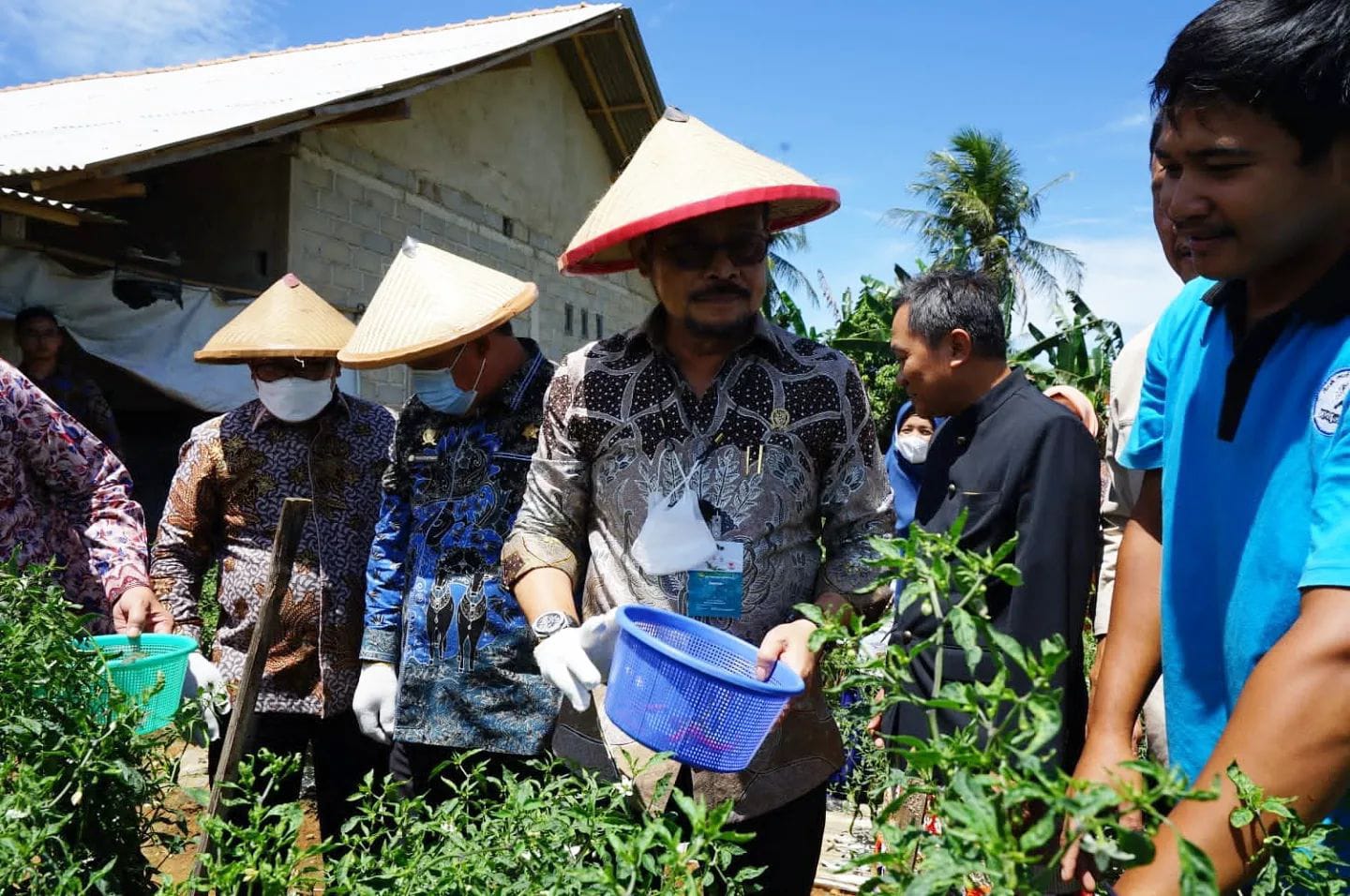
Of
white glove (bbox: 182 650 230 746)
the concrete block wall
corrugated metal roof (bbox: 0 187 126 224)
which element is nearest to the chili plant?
white glove (bbox: 182 650 230 746)

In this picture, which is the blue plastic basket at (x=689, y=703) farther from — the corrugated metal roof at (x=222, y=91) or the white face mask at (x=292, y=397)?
the corrugated metal roof at (x=222, y=91)

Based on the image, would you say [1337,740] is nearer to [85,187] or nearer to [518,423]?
[518,423]

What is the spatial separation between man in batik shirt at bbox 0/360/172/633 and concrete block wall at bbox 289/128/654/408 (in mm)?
5200

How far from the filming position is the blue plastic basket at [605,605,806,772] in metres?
1.44

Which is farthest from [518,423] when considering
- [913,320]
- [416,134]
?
[416,134]

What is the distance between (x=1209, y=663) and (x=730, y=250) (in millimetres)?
1084

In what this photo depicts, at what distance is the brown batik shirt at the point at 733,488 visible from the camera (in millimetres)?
1940

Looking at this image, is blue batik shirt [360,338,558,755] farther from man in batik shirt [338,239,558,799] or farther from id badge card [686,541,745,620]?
id badge card [686,541,745,620]

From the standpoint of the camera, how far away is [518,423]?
269 centimetres

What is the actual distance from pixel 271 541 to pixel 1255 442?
2.67 meters

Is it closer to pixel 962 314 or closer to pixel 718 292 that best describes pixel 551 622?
pixel 718 292

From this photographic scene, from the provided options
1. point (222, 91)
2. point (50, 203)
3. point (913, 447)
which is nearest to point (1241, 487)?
point (913, 447)

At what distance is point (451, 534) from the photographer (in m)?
2.63

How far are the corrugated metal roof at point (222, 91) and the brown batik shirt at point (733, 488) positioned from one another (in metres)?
4.60
